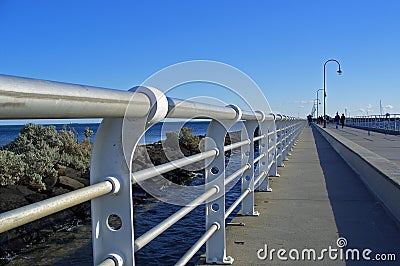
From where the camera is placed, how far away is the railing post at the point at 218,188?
3480 millimetres

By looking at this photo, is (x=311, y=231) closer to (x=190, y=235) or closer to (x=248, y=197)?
(x=248, y=197)

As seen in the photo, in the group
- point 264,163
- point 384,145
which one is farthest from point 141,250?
point 384,145

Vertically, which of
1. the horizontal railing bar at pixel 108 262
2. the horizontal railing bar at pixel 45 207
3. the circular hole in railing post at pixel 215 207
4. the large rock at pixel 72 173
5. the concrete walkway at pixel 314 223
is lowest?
the large rock at pixel 72 173

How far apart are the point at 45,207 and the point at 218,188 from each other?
2.32 metres

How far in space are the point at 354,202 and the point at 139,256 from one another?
281 cm

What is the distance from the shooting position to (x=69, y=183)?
33.0ft

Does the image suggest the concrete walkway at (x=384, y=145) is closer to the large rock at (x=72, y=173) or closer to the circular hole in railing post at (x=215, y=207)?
the circular hole in railing post at (x=215, y=207)

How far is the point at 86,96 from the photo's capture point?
4.24 ft

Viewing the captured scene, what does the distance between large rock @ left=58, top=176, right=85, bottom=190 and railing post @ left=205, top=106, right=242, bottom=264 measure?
7.01 m

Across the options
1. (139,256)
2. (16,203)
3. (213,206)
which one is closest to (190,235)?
(139,256)

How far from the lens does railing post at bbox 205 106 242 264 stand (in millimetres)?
3480

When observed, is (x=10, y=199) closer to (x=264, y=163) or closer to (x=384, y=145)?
(x=264, y=163)

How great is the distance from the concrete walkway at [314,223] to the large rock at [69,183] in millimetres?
5013

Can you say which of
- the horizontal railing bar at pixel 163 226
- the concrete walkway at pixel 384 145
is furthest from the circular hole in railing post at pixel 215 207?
the concrete walkway at pixel 384 145
